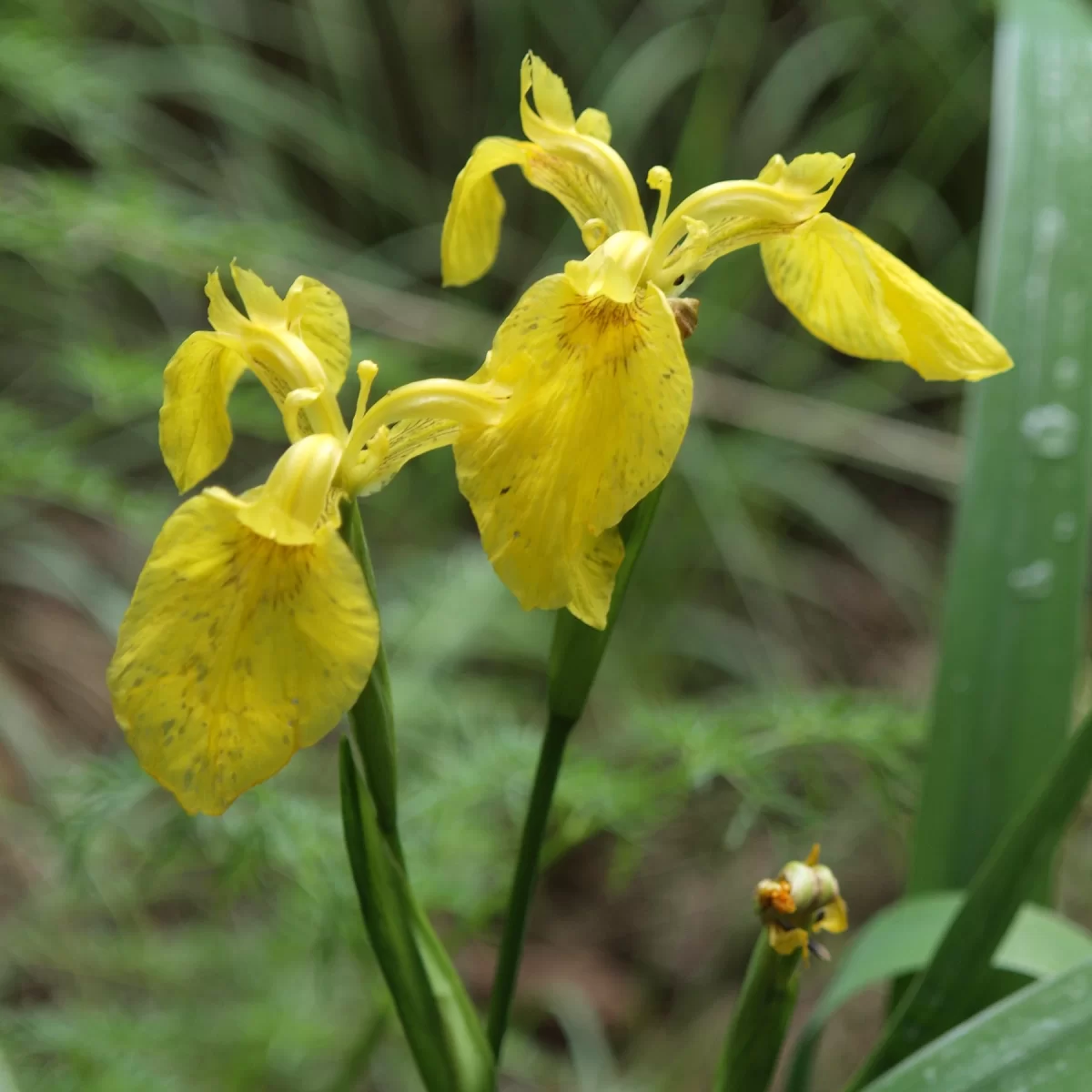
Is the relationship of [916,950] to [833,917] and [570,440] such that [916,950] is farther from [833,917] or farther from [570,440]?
[570,440]

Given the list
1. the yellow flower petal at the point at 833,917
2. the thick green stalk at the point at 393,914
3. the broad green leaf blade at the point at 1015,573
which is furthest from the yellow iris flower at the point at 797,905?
the broad green leaf blade at the point at 1015,573

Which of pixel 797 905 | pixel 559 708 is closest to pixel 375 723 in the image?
pixel 559 708

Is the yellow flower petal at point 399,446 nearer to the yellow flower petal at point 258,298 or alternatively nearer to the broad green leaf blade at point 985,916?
the yellow flower petal at point 258,298

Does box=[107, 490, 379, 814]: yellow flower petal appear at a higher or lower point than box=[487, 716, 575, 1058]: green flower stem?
higher

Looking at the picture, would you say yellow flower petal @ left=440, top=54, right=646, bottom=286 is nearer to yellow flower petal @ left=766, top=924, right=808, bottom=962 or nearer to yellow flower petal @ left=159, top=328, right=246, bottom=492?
yellow flower petal @ left=159, top=328, right=246, bottom=492

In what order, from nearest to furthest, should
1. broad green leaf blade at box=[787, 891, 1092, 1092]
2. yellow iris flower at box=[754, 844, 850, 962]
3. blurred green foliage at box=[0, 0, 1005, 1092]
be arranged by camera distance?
yellow iris flower at box=[754, 844, 850, 962] < broad green leaf blade at box=[787, 891, 1092, 1092] < blurred green foliage at box=[0, 0, 1005, 1092]

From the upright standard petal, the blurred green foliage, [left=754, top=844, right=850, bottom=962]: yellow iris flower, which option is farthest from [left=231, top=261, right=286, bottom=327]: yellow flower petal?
the blurred green foliage
